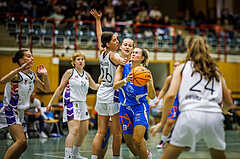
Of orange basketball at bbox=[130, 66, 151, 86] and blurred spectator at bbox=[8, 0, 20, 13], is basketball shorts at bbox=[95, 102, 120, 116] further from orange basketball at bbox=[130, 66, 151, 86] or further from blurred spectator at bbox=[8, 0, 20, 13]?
blurred spectator at bbox=[8, 0, 20, 13]

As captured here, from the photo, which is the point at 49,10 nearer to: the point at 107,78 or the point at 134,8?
the point at 134,8

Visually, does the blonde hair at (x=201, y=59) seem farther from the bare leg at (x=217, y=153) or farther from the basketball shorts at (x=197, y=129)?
the bare leg at (x=217, y=153)

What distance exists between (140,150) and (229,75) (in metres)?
13.0

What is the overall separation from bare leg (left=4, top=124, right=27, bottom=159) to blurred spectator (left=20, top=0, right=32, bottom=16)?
10626 millimetres

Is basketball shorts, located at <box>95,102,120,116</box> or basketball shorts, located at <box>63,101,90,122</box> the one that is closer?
basketball shorts, located at <box>95,102,120,116</box>

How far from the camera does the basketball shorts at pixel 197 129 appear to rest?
3.46 metres

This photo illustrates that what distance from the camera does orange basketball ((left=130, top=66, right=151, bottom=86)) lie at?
4.83 metres

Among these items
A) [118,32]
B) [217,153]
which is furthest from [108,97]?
[118,32]

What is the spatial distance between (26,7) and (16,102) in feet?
36.1

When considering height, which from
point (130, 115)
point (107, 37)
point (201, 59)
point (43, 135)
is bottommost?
point (43, 135)

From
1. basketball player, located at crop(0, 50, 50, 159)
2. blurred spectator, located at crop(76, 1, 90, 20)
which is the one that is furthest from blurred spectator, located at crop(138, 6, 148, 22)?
basketball player, located at crop(0, 50, 50, 159)

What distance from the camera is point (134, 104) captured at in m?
5.20

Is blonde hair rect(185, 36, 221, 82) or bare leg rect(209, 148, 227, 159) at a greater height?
blonde hair rect(185, 36, 221, 82)

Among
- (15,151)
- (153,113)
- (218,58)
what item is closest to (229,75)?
(218,58)
